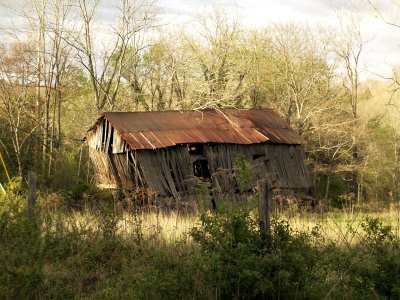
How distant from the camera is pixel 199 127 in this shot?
22047mm

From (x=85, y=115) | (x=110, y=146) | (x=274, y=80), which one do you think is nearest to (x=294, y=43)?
(x=274, y=80)

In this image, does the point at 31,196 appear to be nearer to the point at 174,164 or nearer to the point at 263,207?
the point at 263,207

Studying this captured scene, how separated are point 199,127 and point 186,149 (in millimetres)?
1757

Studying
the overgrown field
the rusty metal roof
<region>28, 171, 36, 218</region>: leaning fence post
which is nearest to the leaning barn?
the rusty metal roof

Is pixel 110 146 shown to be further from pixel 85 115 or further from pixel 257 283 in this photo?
pixel 257 283

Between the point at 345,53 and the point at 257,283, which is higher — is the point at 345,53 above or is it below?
above

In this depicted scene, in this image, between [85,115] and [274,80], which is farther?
[274,80]

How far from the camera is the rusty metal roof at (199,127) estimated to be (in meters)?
19.9

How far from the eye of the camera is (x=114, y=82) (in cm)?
3266

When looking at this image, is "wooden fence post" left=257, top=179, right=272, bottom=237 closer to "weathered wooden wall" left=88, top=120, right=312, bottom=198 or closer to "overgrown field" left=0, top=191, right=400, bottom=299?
"overgrown field" left=0, top=191, right=400, bottom=299

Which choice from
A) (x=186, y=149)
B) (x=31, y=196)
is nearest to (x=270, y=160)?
(x=186, y=149)

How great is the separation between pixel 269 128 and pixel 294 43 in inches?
479

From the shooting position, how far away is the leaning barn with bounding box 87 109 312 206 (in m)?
19.7

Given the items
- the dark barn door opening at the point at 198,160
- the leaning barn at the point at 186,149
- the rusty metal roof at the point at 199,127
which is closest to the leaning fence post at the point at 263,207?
the leaning barn at the point at 186,149
